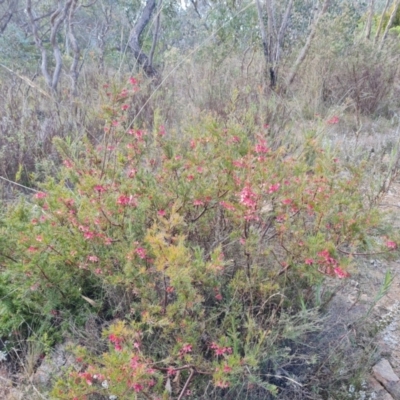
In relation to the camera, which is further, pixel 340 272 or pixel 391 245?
pixel 391 245

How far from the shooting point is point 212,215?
165 centimetres

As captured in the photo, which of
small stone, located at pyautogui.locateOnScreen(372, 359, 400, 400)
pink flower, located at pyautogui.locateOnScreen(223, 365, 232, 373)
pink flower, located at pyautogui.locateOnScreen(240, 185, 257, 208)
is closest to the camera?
pink flower, located at pyautogui.locateOnScreen(223, 365, 232, 373)

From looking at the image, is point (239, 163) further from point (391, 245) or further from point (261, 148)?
point (391, 245)

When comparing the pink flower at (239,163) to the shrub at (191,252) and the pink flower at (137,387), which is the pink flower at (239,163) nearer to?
the shrub at (191,252)

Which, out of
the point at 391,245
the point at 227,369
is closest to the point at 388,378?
the point at 391,245

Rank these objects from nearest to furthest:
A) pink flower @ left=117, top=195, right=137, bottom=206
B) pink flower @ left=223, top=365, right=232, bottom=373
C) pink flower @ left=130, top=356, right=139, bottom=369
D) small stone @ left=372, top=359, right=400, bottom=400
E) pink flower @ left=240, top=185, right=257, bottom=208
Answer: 1. pink flower @ left=130, top=356, right=139, bottom=369
2. pink flower @ left=223, top=365, right=232, bottom=373
3. pink flower @ left=240, top=185, right=257, bottom=208
4. pink flower @ left=117, top=195, right=137, bottom=206
5. small stone @ left=372, top=359, right=400, bottom=400

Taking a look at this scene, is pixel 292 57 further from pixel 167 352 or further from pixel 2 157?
pixel 167 352

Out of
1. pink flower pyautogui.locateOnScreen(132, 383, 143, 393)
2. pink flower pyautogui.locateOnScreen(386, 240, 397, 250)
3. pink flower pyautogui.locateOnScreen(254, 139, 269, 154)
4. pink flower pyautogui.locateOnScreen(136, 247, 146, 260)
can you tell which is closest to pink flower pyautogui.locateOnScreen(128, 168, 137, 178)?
pink flower pyautogui.locateOnScreen(136, 247, 146, 260)

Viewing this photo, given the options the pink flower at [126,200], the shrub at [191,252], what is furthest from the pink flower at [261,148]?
the pink flower at [126,200]

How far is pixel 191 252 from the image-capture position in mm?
1523

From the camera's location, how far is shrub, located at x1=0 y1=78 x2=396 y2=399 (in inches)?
49.0

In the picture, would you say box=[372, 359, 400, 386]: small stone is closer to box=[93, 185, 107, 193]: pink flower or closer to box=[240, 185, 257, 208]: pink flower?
box=[240, 185, 257, 208]: pink flower

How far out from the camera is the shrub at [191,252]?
124 centimetres

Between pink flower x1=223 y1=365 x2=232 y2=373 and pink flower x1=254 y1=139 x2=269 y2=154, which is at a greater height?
pink flower x1=254 y1=139 x2=269 y2=154
